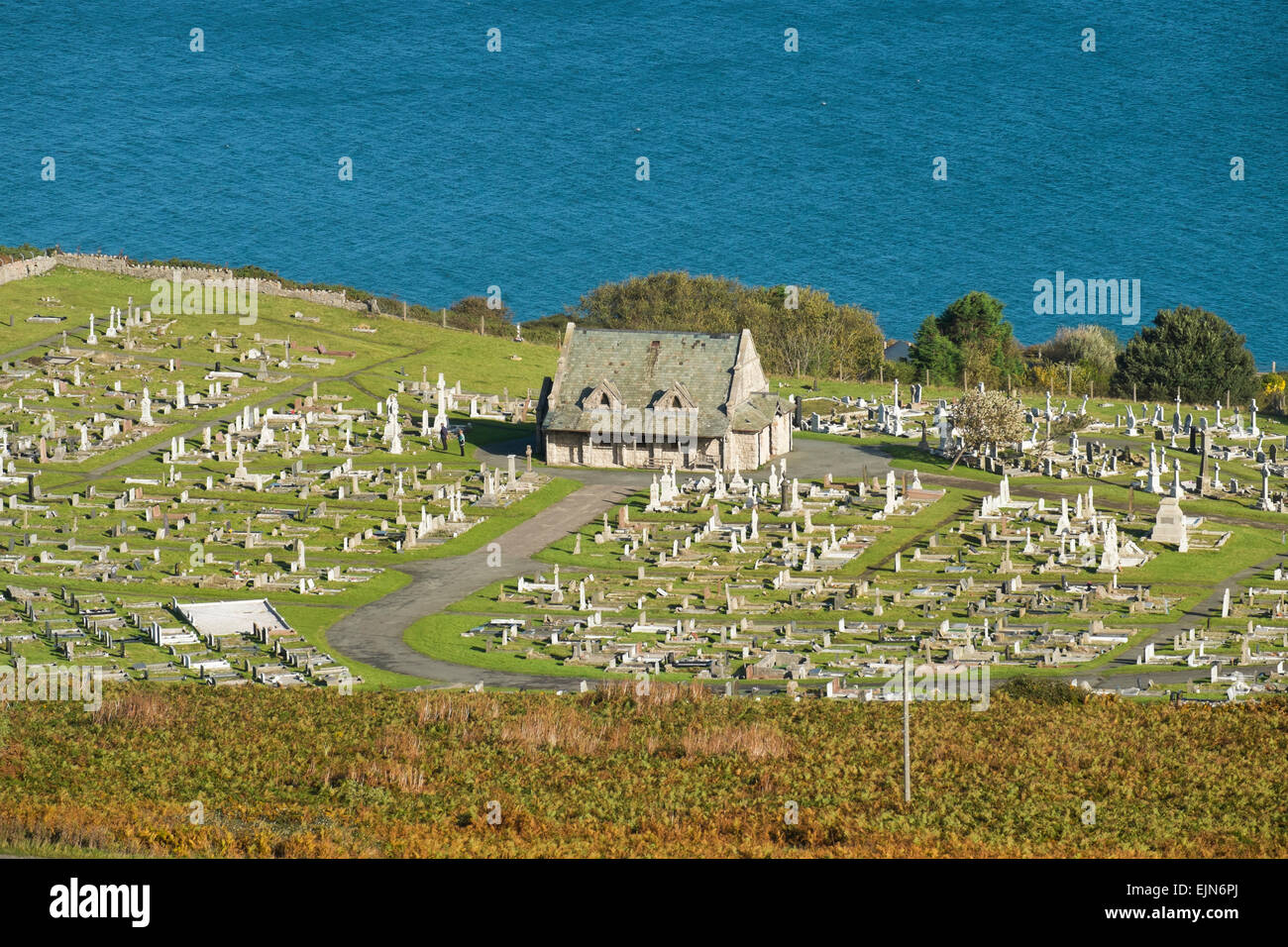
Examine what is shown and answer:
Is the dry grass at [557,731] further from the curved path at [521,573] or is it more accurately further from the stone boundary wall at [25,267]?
the stone boundary wall at [25,267]

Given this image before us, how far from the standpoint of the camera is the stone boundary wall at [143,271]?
152375 mm

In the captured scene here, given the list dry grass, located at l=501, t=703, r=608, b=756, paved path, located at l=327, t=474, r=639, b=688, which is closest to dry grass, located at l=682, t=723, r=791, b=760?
dry grass, located at l=501, t=703, r=608, b=756

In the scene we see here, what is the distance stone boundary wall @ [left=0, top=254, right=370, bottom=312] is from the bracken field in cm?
8609

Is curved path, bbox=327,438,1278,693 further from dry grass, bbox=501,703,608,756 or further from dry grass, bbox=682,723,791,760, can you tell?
dry grass, bbox=682,723,791,760

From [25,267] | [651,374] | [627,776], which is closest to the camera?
[627,776]

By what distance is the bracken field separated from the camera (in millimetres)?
49875

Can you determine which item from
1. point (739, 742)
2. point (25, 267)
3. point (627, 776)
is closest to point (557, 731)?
point (627, 776)

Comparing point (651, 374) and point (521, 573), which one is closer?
point (521, 573)

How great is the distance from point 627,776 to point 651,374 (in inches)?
2274

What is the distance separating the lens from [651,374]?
11381 centimetres

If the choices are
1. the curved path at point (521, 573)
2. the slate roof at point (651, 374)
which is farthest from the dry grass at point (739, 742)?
the slate roof at point (651, 374)

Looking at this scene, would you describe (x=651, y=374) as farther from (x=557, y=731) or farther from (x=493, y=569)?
(x=557, y=731)

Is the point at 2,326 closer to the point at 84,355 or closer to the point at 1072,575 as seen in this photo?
the point at 84,355

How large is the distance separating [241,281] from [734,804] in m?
105
